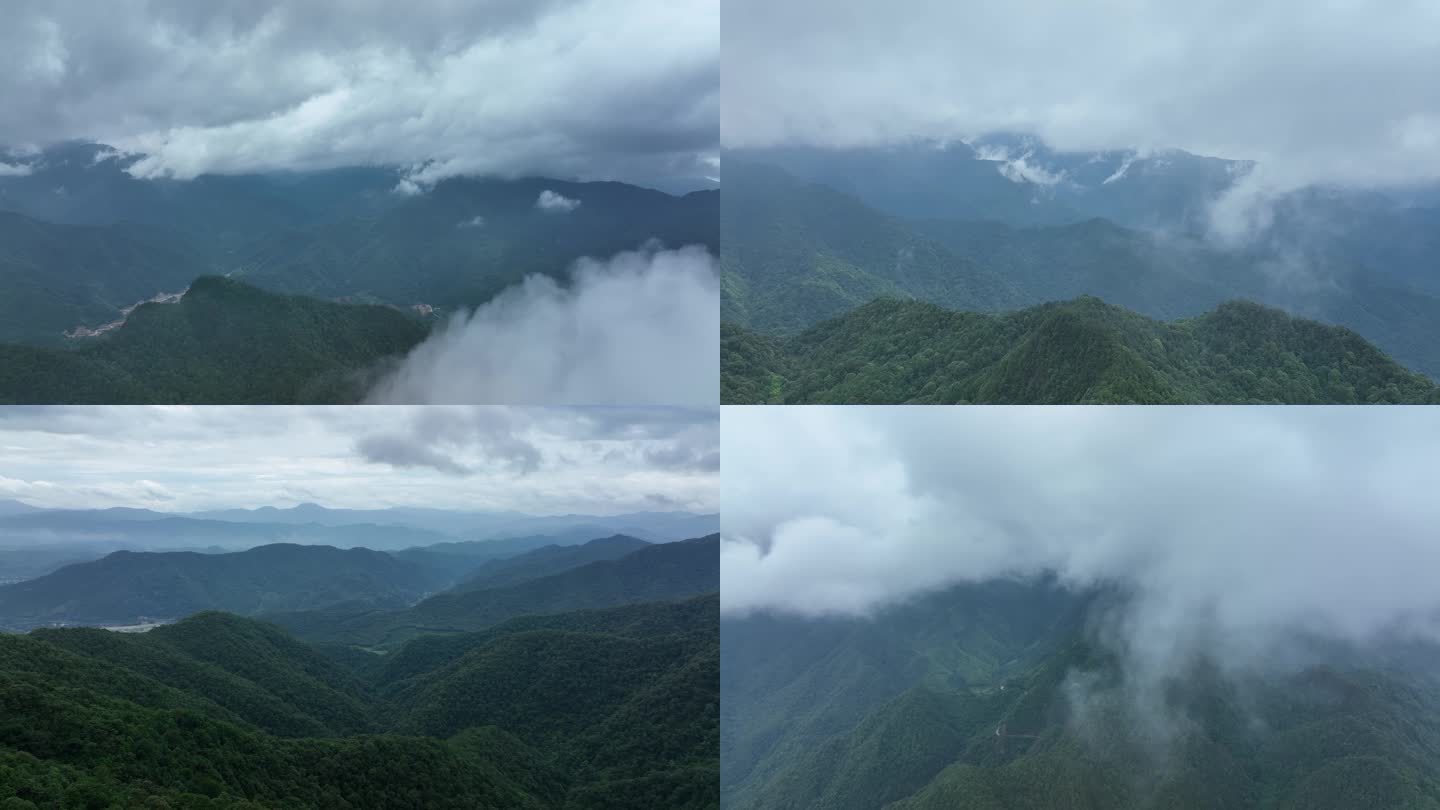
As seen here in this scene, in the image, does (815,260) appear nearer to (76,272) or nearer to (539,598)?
(539,598)

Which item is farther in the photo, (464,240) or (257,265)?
(464,240)

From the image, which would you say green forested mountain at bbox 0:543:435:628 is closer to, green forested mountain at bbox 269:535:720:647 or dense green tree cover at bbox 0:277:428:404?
green forested mountain at bbox 269:535:720:647

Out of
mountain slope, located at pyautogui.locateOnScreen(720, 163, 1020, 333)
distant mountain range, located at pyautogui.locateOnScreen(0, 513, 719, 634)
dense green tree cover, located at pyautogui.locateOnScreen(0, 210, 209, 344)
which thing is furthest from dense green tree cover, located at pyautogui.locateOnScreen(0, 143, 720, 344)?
distant mountain range, located at pyautogui.locateOnScreen(0, 513, 719, 634)

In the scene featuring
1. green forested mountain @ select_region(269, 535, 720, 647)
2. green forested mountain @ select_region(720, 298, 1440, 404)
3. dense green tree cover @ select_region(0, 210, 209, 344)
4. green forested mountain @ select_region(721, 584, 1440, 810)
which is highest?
dense green tree cover @ select_region(0, 210, 209, 344)

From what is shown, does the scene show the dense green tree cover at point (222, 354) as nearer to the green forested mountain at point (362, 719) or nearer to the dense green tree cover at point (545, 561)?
the green forested mountain at point (362, 719)

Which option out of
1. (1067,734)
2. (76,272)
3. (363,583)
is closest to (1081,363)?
(1067,734)
